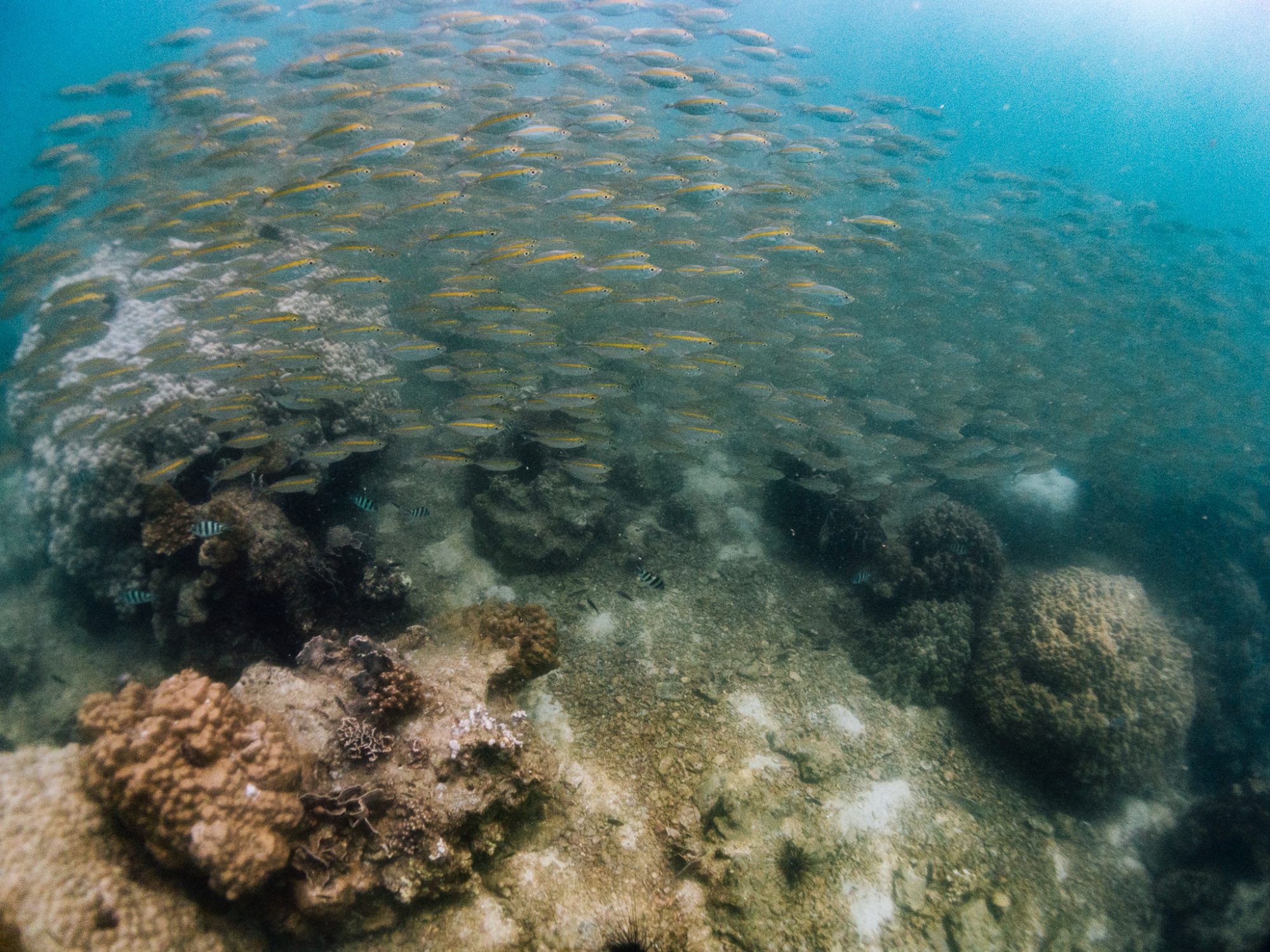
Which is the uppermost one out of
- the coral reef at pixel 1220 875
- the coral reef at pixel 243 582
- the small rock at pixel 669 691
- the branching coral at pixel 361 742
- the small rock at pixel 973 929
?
the branching coral at pixel 361 742

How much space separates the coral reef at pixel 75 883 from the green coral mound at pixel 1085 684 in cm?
735

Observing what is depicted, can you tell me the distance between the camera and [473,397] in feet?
20.5

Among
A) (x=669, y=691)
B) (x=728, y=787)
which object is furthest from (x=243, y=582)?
(x=728, y=787)

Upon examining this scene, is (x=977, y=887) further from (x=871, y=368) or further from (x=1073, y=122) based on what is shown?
(x=1073, y=122)

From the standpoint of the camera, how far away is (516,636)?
4805 millimetres

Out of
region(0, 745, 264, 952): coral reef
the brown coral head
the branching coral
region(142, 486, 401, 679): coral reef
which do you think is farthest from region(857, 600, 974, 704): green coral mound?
region(0, 745, 264, 952): coral reef

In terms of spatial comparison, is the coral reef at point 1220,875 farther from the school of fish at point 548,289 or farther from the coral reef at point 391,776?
the coral reef at point 391,776

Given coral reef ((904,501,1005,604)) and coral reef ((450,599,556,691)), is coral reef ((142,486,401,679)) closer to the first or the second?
coral reef ((450,599,556,691))

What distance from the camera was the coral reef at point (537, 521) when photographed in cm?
685

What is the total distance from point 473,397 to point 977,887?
22.6 ft


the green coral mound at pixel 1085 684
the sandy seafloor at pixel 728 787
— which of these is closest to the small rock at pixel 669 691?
the sandy seafloor at pixel 728 787

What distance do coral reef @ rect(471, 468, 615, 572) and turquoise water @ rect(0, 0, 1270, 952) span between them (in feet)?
0.16

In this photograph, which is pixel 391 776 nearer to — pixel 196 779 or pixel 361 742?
pixel 361 742

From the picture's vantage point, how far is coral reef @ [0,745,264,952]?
241cm
